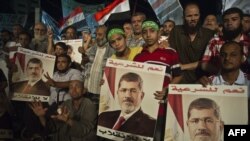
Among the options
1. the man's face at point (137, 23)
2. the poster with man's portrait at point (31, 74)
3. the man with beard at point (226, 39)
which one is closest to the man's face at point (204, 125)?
the man with beard at point (226, 39)

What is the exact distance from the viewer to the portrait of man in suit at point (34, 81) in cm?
595

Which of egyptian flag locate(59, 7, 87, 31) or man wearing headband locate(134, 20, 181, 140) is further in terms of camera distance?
egyptian flag locate(59, 7, 87, 31)

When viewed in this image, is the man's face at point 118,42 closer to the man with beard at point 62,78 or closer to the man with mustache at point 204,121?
the man with beard at point 62,78

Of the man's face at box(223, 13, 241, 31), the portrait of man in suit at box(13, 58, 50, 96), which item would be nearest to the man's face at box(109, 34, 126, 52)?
the portrait of man in suit at box(13, 58, 50, 96)

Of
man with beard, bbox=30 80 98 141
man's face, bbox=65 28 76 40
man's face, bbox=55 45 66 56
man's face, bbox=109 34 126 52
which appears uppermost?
man's face, bbox=65 28 76 40

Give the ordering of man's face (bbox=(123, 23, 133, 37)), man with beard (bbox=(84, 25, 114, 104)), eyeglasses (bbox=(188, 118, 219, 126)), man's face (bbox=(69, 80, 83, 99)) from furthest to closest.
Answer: man's face (bbox=(69, 80, 83, 99))
man with beard (bbox=(84, 25, 114, 104))
man's face (bbox=(123, 23, 133, 37))
eyeglasses (bbox=(188, 118, 219, 126))

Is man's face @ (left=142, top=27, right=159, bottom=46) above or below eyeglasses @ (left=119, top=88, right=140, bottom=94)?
above

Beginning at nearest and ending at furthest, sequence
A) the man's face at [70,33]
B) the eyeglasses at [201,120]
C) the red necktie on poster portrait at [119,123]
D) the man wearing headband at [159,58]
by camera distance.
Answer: the eyeglasses at [201,120], the man wearing headband at [159,58], the red necktie on poster portrait at [119,123], the man's face at [70,33]

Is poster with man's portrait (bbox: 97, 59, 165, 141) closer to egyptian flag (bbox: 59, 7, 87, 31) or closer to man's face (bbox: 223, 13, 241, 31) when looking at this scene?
egyptian flag (bbox: 59, 7, 87, 31)

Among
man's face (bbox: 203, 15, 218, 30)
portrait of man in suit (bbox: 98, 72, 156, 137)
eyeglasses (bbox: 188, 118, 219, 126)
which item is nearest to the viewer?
eyeglasses (bbox: 188, 118, 219, 126)

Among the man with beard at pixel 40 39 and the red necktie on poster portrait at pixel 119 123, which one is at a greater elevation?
the man with beard at pixel 40 39

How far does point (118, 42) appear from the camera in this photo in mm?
5328

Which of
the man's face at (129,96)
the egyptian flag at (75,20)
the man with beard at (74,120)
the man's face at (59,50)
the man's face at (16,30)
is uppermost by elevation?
the egyptian flag at (75,20)

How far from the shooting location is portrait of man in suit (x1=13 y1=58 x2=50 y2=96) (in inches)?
234
